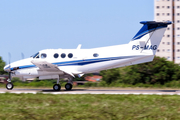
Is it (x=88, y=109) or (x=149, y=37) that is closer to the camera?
(x=88, y=109)

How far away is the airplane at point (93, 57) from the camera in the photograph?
20312 millimetres

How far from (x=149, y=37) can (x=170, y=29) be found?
9770cm

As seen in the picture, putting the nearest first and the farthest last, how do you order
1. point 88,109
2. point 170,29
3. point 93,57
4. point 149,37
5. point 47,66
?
point 88,109, point 47,66, point 149,37, point 93,57, point 170,29

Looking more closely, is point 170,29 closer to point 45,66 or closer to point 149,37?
point 149,37

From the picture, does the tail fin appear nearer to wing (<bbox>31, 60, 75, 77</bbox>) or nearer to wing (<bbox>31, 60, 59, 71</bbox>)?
wing (<bbox>31, 60, 75, 77</bbox>)

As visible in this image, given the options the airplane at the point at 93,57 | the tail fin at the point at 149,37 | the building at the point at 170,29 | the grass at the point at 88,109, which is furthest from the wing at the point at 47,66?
the building at the point at 170,29

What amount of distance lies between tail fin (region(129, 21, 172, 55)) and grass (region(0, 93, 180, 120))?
754cm

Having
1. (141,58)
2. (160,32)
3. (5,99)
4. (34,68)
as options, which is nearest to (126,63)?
(141,58)

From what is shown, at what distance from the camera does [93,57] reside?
67.4 ft

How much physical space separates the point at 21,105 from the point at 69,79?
9.75m

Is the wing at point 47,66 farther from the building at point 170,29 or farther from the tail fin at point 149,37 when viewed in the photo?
the building at point 170,29

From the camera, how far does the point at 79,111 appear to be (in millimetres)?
10969

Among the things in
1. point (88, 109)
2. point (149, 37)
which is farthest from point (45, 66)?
point (88, 109)

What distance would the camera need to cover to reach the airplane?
2031cm
